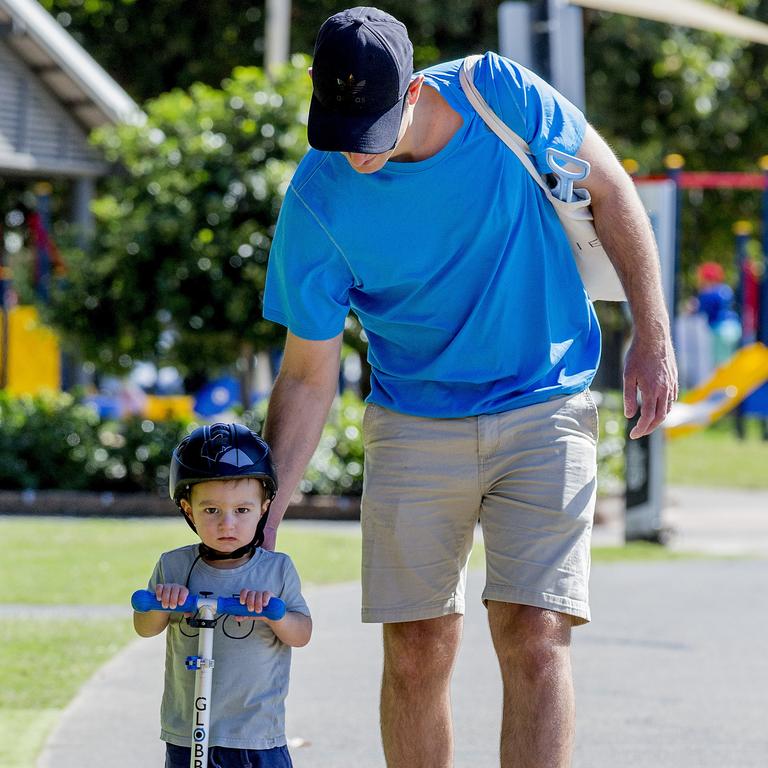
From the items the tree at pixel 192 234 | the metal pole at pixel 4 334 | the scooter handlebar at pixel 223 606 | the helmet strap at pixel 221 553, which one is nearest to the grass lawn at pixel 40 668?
the helmet strap at pixel 221 553

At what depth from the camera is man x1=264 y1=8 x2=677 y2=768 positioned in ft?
11.2

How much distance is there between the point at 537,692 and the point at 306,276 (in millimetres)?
1096

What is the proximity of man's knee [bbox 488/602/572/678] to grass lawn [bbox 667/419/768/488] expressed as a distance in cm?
1250

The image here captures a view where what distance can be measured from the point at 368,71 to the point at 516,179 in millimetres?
483

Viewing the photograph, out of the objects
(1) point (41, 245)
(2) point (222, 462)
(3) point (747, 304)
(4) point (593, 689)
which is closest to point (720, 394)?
(3) point (747, 304)

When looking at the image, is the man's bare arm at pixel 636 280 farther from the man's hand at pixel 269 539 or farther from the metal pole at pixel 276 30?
the metal pole at pixel 276 30

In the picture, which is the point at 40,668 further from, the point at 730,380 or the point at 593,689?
the point at 730,380

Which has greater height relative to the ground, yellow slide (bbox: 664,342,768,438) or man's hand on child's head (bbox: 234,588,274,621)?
yellow slide (bbox: 664,342,768,438)

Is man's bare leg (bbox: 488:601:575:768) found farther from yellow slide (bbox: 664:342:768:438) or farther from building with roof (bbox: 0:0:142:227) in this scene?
building with roof (bbox: 0:0:142:227)

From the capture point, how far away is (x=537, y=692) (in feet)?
11.1

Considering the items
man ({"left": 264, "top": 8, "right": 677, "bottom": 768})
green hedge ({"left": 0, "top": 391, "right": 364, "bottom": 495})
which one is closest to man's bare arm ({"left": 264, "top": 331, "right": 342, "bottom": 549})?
man ({"left": 264, "top": 8, "right": 677, "bottom": 768})

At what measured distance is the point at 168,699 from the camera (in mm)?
3395

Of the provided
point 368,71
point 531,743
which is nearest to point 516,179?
point 368,71

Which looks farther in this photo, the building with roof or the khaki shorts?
the building with roof
